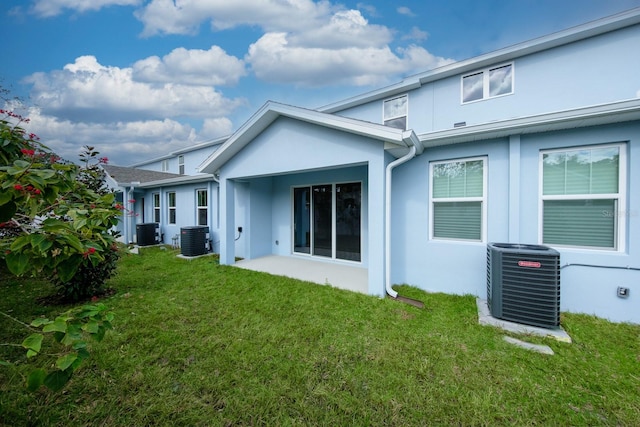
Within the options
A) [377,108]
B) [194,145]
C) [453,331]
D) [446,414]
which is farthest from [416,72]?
[194,145]

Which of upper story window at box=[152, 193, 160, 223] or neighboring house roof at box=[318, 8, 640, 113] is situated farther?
upper story window at box=[152, 193, 160, 223]

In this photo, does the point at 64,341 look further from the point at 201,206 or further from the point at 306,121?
the point at 201,206

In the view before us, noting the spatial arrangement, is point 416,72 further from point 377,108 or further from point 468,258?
point 468,258

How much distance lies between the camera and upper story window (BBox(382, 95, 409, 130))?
1003cm

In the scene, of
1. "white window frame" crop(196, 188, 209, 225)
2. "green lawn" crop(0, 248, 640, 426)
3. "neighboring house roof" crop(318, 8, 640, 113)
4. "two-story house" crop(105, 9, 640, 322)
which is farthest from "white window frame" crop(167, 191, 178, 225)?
"neighboring house roof" crop(318, 8, 640, 113)

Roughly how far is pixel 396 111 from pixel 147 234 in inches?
470

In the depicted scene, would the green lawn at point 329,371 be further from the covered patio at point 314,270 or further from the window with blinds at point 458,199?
the window with blinds at point 458,199

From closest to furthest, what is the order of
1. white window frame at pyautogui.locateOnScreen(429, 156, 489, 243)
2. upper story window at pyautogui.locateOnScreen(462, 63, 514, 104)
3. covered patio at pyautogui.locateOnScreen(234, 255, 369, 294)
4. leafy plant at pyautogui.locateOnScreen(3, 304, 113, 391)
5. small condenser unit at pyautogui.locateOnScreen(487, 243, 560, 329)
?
leafy plant at pyautogui.locateOnScreen(3, 304, 113, 391) → small condenser unit at pyautogui.locateOnScreen(487, 243, 560, 329) → white window frame at pyautogui.locateOnScreen(429, 156, 489, 243) → covered patio at pyautogui.locateOnScreen(234, 255, 369, 294) → upper story window at pyautogui.locateOnScreen(462, 63, 514, 104)

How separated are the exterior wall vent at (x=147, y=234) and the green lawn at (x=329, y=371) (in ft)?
22.8

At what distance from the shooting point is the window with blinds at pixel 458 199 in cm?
485

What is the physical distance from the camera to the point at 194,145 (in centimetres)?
1830

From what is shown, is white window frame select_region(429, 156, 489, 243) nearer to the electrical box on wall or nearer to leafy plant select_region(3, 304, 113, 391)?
the electrical box on wall

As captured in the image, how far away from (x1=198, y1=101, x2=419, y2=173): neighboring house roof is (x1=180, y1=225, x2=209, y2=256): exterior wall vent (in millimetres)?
2403

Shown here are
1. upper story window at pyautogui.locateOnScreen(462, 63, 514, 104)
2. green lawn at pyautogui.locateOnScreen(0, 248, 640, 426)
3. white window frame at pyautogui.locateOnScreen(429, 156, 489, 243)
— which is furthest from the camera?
upper story window at pyautogui.locateOnScreen(462, 63, 514, 104)
